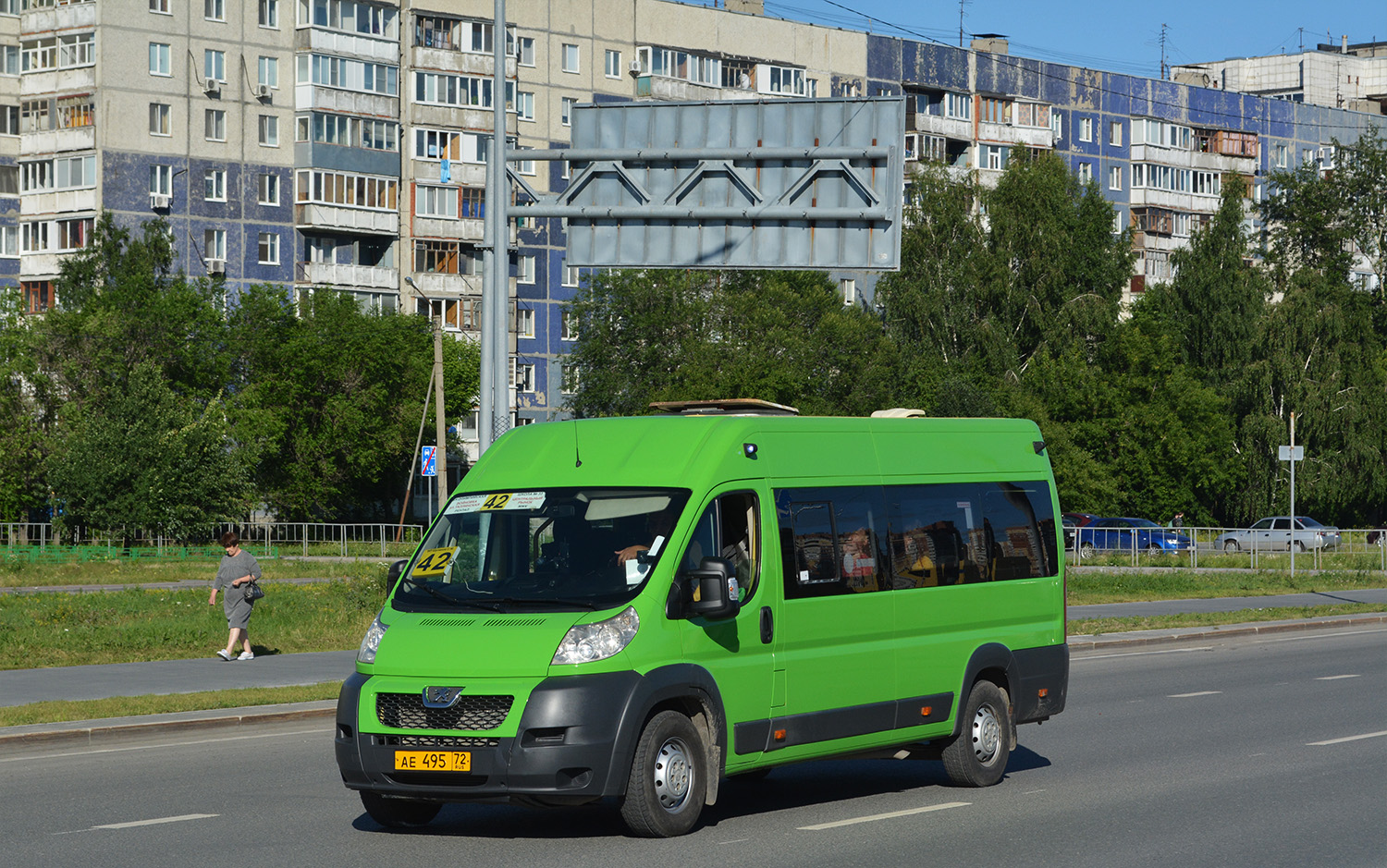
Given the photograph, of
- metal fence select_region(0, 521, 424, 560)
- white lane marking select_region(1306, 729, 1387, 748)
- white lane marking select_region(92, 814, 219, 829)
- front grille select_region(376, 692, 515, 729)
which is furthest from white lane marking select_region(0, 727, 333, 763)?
metal fence select_region(0, 521, 424, 560)

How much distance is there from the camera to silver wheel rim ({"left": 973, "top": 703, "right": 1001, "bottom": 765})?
12.1 m

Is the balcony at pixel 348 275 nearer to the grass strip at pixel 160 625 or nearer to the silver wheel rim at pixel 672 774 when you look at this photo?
the grass strip at pixel 160 625

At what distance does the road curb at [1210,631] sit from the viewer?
2634cm

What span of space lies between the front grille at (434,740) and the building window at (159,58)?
64.2 meters

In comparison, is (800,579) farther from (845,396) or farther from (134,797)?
(845,396)

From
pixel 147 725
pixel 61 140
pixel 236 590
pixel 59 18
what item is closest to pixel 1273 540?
pixel 236 590

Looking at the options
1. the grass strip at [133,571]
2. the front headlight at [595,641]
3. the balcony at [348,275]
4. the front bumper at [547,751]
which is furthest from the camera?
the balcony at [348,275]

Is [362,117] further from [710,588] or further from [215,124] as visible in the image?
[710,588]

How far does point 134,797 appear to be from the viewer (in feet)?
38.9

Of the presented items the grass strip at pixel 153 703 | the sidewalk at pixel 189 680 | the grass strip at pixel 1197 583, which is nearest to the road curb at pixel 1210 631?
the sidewalk at pixel 189 680

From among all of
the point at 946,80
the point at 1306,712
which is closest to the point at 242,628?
the point at 1306,712

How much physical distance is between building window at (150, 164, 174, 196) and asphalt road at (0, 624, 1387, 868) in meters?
56.6

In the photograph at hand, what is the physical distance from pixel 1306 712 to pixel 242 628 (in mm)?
12159

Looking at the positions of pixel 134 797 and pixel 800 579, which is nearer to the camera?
pixel 800 579
